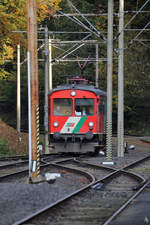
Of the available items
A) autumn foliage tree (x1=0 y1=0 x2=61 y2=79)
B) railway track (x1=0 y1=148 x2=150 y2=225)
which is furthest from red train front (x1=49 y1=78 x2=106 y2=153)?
railway track (x1=0 y1=148 x2=150 y2=225)

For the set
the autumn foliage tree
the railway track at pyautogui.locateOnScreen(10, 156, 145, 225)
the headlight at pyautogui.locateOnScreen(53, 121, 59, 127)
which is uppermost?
the autumn foliage tree

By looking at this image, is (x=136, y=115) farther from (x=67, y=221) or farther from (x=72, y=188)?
(x=67, y=221)

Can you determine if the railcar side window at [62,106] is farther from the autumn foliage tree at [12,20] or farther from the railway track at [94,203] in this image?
the railway track at [94,203]

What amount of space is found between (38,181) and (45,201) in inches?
114

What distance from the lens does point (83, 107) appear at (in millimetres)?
24844

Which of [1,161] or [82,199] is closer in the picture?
[82,199]

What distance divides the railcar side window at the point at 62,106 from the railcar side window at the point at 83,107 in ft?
1.04

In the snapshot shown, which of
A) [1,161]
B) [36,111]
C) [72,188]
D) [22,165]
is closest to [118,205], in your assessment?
[72,188]

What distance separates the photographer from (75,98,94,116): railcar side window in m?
24.7

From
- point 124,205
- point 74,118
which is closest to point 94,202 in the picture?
point 124,205

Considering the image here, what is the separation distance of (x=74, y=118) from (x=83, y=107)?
25.6 inches

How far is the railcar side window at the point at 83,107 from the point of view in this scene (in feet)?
81.0

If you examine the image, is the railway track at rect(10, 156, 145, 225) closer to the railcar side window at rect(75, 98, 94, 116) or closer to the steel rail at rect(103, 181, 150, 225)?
the steel rail at rect(103, 181, 150, 225)

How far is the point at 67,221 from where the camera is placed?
9414mm
